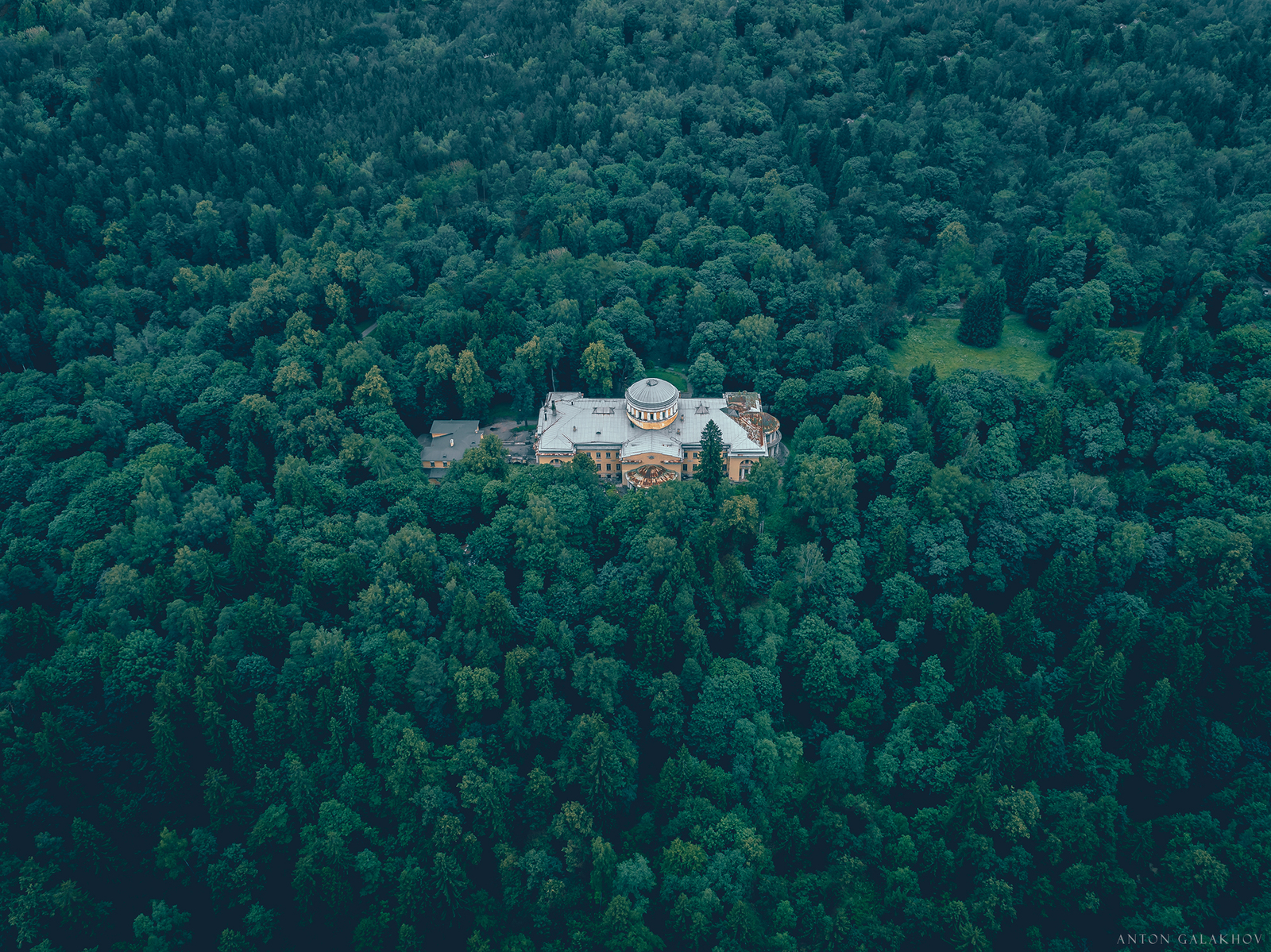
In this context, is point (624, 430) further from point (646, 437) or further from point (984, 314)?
point (984, 314)

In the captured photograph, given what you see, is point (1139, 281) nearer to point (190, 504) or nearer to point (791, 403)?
point (791, 403)

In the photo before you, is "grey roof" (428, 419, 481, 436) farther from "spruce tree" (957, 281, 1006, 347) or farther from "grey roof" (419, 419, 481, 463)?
"spruce tree" (957, 281, 1006, 347)

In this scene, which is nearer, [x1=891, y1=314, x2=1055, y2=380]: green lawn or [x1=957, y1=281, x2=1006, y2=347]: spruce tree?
[x1=891, y1=314, x2=1055, y2=380]: green lawn

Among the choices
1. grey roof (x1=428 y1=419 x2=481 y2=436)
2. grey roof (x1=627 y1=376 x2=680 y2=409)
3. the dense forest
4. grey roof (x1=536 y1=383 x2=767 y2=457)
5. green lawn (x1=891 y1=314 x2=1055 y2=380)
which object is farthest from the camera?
green lawn (x1=891 y1=314 x2=1055 y2=380)

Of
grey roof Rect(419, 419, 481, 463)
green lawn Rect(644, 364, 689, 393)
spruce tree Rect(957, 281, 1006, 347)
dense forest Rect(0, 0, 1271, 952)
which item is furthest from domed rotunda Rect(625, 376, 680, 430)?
spruce tree Rect(957, 281, 1006, 347)

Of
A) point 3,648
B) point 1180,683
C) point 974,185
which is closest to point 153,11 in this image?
point 3,648

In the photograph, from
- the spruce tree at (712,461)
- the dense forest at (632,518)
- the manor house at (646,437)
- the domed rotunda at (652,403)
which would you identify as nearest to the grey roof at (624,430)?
the manor house at (646,437)

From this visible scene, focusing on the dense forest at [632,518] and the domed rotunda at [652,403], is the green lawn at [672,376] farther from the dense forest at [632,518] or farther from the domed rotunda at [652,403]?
the domed rotunda at [652,403]
